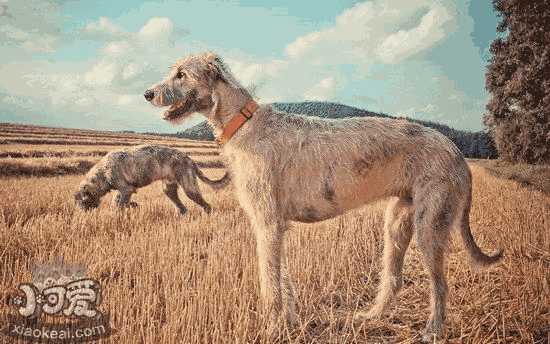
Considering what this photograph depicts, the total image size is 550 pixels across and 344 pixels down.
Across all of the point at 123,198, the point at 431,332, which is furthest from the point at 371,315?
the point at 123,198

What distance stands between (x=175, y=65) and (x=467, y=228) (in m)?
3.26

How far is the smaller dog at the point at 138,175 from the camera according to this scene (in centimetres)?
941

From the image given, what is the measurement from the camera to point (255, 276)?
4648 mm

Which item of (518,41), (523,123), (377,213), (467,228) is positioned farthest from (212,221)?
(518,41)

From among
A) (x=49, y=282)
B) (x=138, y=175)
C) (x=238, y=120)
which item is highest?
(x=138, y=175)

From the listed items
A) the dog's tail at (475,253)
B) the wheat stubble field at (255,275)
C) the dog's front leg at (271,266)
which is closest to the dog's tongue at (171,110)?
the dog's front leg at (271,266)

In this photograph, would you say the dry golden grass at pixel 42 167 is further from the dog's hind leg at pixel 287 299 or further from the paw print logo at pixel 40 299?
the dog's hind leg at pixel 287 299

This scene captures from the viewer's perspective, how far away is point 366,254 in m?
6.29

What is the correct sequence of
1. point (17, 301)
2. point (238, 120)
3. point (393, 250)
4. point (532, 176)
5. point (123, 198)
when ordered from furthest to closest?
point (532, 176) → point (123, 198) → point (393, 250) → point (238, 120) → point (17, 301)

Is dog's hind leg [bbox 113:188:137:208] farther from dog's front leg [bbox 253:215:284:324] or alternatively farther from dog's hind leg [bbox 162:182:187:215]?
dog's front leg [bbox 253:215:284:324]

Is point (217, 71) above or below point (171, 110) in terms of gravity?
above

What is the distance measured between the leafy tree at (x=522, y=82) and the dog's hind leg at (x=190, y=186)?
56.1ft

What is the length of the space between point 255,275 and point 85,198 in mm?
6384

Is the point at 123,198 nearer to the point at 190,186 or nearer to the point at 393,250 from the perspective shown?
the point at 190,186
